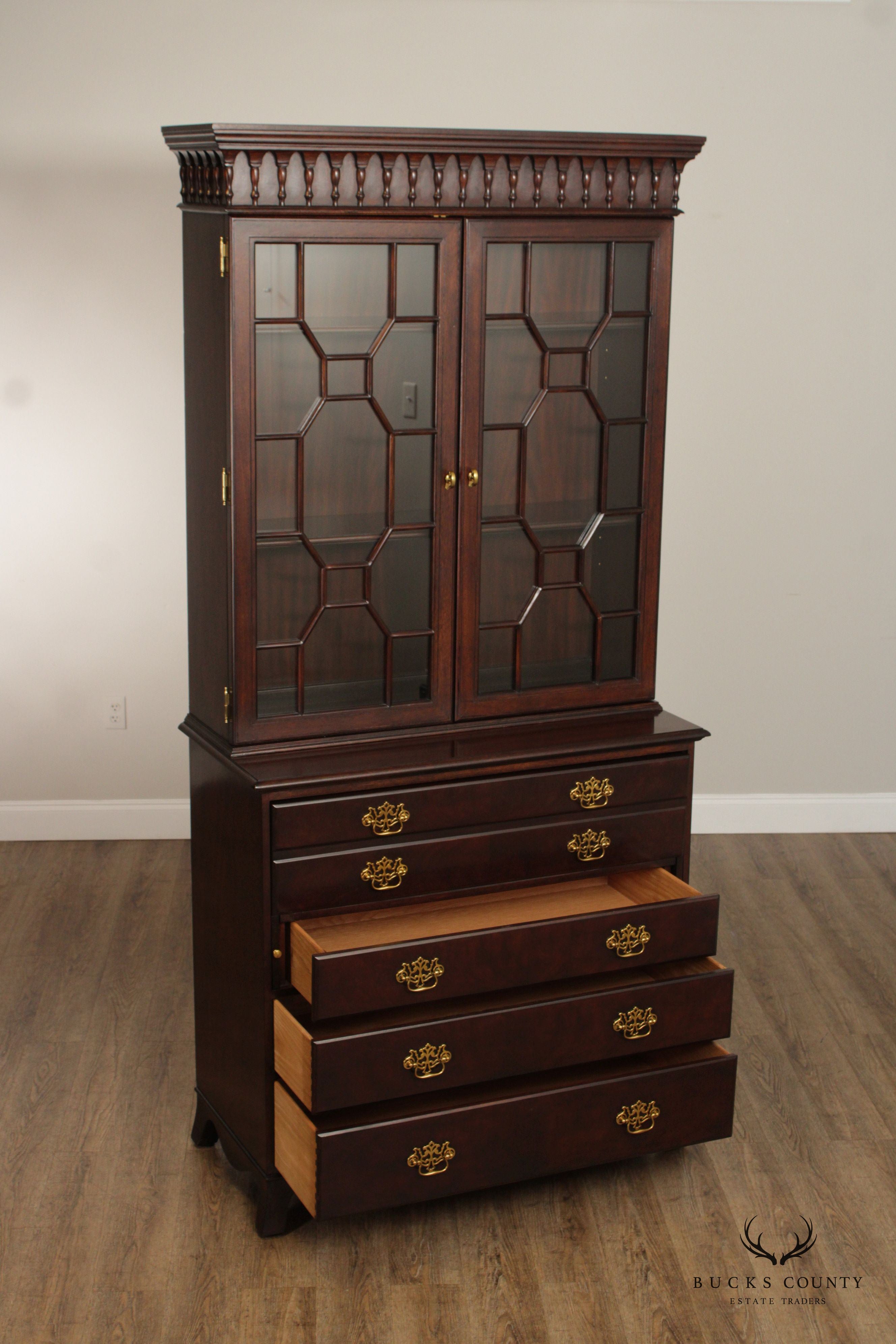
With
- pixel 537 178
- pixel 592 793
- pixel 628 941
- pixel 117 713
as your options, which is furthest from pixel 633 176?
pixel 117 713

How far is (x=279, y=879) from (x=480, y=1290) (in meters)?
0.71

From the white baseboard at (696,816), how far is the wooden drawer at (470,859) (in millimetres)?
1602

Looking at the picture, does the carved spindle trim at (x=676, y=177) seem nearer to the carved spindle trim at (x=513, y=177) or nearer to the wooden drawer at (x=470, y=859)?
the carved spindle trim at (x=513, y=177)

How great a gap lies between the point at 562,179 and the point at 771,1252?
1.77m

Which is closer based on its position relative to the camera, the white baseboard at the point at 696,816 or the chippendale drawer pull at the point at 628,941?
the chippendale drawer pull at the point at 628,941

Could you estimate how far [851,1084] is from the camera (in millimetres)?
2762

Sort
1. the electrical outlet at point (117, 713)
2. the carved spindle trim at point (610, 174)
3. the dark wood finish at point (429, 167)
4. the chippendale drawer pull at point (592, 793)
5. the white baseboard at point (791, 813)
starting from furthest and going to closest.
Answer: the white baseboard at point (791, 813) → the electrical outlet at point (117, 713) → the chippendale drawer pull at point (592, 793) → the carved spindle trim at point (610, 174) → the dark wood finish at point (429, 167)

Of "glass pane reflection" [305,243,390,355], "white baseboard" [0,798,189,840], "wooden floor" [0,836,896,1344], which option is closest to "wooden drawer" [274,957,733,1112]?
"wooden floor" [0,836,896,1344]

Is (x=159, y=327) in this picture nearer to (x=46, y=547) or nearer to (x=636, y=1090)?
(x=46, y=547)

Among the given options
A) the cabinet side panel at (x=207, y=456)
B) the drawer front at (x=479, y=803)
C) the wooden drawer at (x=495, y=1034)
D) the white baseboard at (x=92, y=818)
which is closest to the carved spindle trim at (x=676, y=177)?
the cabinet side panel at (x=207, y=456)

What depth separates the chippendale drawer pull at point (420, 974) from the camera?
2168 millimetres

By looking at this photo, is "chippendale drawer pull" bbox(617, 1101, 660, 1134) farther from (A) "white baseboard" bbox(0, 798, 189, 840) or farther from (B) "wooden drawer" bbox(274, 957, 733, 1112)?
(A) "white baseboard" bbox(0, 798, 189, 840)

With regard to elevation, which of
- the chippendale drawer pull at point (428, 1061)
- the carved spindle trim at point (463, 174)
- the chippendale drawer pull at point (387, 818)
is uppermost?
the carved spindle trim at point (463, 174)

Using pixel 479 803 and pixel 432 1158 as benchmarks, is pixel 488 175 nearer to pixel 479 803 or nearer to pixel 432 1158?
pixel 479 803
